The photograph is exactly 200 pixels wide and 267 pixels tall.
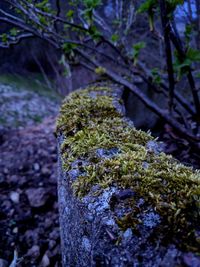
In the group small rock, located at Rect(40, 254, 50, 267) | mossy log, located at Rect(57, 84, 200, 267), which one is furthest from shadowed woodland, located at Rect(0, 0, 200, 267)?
mossy log, located at Rect(57, 84, 200, 267)

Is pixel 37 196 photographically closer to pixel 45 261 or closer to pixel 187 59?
pixel 45 261

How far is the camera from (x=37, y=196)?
265 centimetres

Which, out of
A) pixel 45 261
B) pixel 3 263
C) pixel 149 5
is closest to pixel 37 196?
pixel 45 261

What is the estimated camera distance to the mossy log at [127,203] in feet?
A: 2.76

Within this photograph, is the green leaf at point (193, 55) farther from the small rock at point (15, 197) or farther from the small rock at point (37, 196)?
the small rock at point (15, 197)

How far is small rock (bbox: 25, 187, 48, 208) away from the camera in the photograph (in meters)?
2.57

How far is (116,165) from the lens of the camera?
3.76 feet

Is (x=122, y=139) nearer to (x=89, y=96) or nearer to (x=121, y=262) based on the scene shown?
(x=121, y=262)

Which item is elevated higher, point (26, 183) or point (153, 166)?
point (153, 166)

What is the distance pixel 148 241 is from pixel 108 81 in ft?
8.49

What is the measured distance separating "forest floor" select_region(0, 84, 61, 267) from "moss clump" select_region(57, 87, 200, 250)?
721 millimetres

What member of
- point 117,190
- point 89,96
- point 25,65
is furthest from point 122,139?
point 25,65

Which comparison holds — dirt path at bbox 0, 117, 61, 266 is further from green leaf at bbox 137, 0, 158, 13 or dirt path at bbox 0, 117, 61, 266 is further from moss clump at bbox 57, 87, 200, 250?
green leaf at bbox 137, 0, 158, 13

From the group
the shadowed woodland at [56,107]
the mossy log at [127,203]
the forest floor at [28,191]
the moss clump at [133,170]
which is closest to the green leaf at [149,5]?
the shadowed woodland at [56,107]
